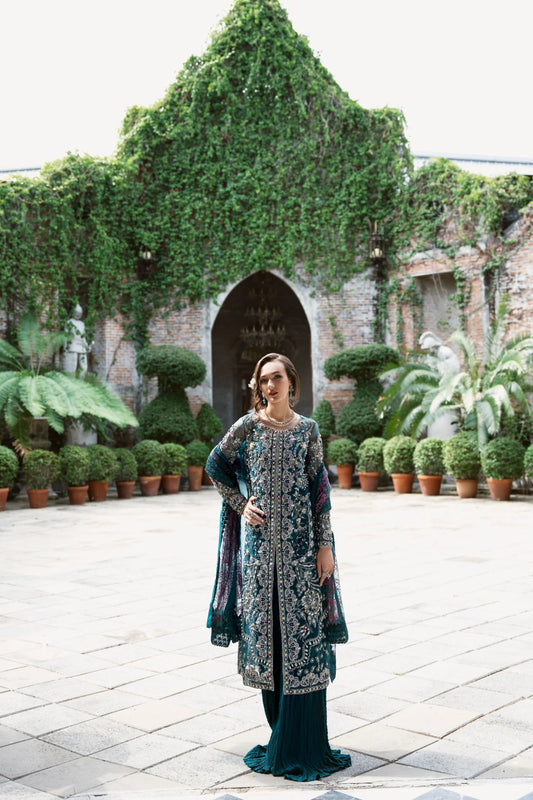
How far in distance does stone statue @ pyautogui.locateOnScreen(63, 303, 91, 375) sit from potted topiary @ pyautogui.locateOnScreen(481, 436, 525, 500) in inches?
264

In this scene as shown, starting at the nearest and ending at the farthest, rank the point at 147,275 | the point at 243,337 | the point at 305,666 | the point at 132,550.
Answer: the point at 305,666
the point at 132,550
the point at 147,275
the point at 243,337

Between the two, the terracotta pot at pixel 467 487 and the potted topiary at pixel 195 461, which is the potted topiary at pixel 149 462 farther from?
the terracotta pot at pixel 467 487

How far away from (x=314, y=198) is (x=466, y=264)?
3394 millimetres

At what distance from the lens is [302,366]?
65.4 feet

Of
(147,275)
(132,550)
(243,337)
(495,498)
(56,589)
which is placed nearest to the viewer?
(56,589)

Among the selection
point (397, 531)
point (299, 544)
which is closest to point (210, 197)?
point (397, 531)

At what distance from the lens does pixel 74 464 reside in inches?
491

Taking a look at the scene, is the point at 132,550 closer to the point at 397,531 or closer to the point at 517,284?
the point at 397,531

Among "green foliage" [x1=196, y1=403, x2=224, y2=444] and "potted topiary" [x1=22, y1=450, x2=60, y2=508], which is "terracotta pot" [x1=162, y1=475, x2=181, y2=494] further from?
"potted topiary" [x1=22, y1=450, x2=60, y2=508]

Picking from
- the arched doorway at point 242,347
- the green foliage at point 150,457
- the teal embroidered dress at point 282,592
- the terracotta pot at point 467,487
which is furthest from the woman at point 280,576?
the arched doorway at point 242,347

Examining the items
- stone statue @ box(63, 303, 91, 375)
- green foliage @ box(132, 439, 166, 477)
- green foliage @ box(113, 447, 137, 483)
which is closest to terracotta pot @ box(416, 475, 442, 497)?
green foliage @ box(132, 439, 166, 477)

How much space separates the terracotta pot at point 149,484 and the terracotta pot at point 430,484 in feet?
14.3

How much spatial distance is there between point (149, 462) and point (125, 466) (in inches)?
19.5

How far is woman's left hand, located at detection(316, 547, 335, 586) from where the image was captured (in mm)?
3090
